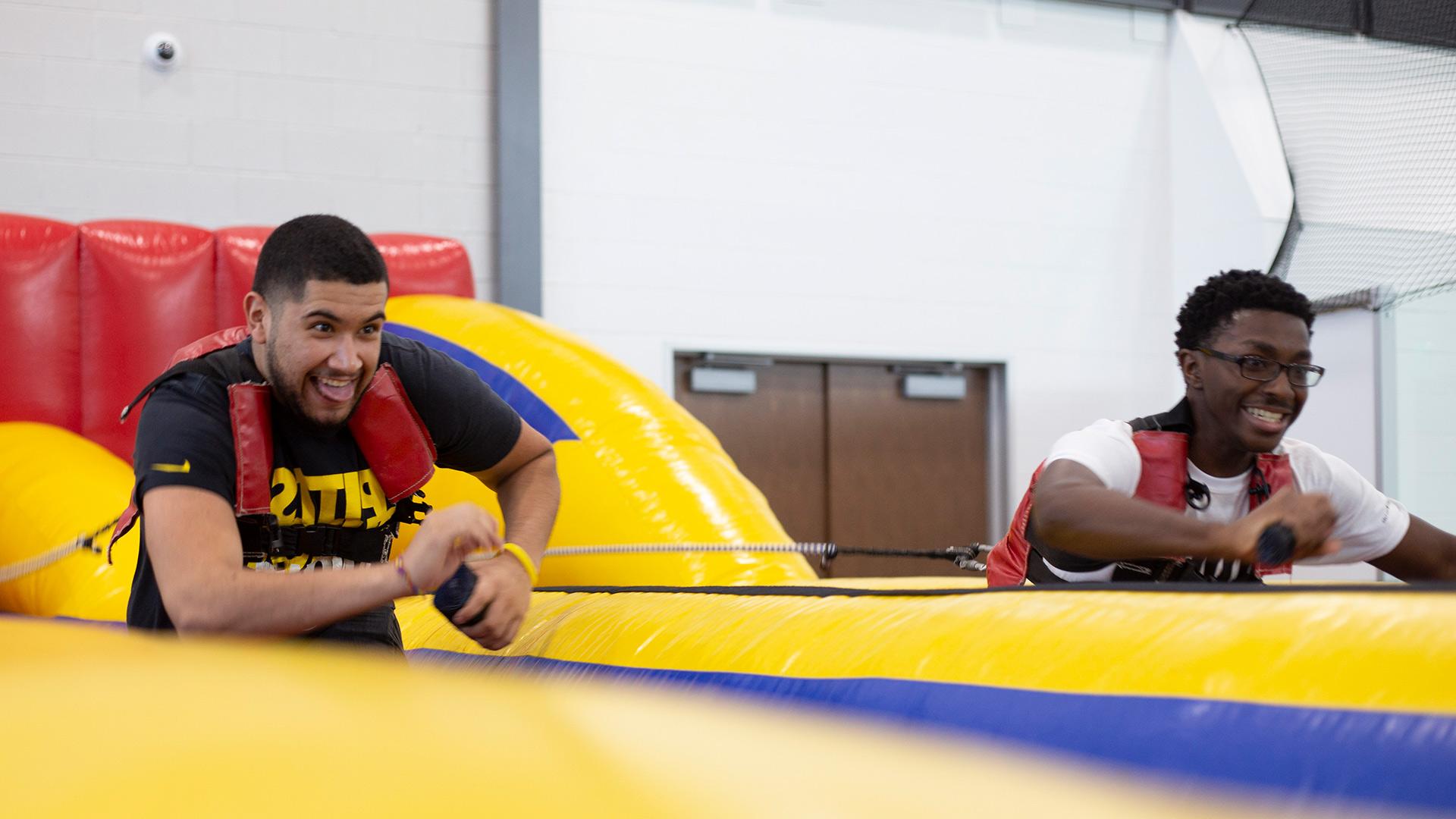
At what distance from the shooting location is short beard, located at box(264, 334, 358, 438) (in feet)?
4.97

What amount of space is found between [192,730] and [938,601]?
99 centimetres

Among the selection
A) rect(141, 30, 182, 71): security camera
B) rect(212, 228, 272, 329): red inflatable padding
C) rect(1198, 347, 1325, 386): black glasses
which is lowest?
rect(1198, 347, 1325, 386): black glasses

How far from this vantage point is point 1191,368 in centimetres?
182

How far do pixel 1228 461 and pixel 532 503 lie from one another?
0.93 metres

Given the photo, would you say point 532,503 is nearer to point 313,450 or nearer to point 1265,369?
point 313,450

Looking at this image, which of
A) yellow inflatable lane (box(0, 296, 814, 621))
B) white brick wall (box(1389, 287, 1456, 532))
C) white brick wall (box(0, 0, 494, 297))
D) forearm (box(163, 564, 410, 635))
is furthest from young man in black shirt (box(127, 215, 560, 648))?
white brick wall (box(1389, 287, 1456, 532))

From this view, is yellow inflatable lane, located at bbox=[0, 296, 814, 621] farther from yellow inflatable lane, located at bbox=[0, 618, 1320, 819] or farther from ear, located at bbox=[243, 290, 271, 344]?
yellow inflatable lane, located at bbox=[0, 618, 1320, 819]

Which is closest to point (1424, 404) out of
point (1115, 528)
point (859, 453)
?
point (859, 453)

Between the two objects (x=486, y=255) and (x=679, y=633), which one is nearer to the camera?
(x=679, y=633)

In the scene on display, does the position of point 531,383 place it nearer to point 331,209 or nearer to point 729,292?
point 331,209

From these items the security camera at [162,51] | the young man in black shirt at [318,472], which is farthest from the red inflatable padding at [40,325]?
the young man in black shirt at [318,472]

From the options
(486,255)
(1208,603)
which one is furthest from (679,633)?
(486,255)

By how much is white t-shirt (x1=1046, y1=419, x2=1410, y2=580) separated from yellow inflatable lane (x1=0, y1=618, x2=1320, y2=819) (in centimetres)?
131

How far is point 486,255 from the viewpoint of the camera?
4711mm
